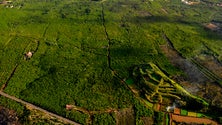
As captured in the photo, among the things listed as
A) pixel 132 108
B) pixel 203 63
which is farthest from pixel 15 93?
pixel 203 63

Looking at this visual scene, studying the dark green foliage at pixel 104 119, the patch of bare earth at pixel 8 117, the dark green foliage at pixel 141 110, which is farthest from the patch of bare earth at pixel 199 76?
the patch of bare earth at pixel 8 117

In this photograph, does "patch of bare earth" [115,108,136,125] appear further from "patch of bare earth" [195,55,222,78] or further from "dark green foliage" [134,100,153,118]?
"patch of bare earth" [195,55,222,78]

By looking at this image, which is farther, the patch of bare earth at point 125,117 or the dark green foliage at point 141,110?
the dark green foliage at point 141,110

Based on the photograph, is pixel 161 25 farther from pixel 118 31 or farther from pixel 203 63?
pixel 203 63

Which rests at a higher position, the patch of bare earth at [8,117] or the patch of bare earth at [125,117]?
the patch of bare earth at [8,117]

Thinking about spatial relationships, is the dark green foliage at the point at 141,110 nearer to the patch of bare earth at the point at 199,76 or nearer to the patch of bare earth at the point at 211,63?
the patch of bare earth at the point at 199,76
